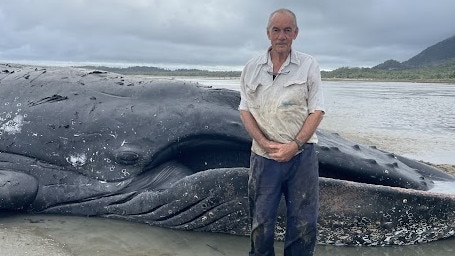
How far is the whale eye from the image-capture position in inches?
249

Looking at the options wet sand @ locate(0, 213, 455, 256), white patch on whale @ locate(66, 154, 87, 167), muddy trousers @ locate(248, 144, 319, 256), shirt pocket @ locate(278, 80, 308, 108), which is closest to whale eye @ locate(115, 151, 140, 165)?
white patch on whale @ locate(66, 154, 87, 167)

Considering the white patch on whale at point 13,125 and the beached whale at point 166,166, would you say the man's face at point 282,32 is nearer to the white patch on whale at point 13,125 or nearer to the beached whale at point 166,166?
the beached whale at point 166,166

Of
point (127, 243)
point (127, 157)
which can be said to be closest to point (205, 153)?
point (127, 157)

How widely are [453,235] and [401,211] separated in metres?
0.78

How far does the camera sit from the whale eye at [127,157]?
6328 millimetres

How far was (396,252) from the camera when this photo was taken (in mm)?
5434

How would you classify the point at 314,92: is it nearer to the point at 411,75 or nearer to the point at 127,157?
the point at 127,157

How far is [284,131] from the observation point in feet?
14.1

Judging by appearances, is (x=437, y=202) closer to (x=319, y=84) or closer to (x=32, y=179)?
(x=319, y=84)

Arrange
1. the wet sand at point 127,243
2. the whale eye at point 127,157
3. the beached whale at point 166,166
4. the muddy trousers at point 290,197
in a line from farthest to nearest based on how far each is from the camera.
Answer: the whale eye at point 127,157 < the beached whale at point 166,166 < the wet sand at point 127,243 < the muddy trousers at point 290,197

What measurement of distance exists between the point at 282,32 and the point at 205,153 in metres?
2.51

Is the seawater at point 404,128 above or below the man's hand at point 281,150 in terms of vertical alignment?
below

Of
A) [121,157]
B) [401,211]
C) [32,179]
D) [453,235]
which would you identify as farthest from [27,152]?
[453,235]

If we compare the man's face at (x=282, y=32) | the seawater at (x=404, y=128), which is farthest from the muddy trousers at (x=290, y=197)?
the seawater at (x=404, y=128)
